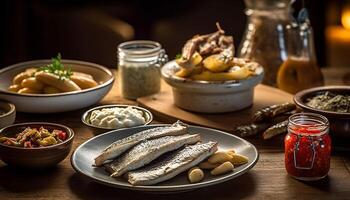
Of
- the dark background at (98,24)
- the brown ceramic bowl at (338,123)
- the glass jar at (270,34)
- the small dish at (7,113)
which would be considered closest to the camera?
the brown ceramic bowl at (338,123)

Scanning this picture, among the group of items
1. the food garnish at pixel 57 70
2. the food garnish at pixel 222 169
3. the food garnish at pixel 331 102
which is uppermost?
the food garnish at pixel 57 70

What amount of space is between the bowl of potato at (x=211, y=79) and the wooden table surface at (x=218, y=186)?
365mm

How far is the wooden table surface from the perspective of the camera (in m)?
1.64

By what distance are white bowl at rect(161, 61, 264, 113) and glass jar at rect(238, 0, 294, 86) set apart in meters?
0.24

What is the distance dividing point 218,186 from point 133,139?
23 centimetres

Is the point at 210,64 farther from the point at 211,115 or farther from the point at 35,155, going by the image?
the point at 35,155

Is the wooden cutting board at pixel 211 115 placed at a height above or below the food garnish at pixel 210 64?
below

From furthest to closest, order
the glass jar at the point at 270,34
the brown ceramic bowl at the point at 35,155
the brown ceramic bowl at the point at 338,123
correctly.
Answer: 1. the glass jar at the point at 270,34
2. the brown ceramic bowl at the point at 338,123
3. the brown ceramic bowl at the point at 35,155

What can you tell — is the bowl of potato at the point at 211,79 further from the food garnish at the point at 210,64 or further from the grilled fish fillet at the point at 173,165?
the grilled fish fillet at the point at 173,165

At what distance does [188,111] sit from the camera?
2.23m

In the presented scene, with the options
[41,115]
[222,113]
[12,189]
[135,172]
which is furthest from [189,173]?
[41,115]

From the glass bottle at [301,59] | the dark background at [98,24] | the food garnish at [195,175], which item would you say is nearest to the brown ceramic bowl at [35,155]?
the food garnish at [195,175]

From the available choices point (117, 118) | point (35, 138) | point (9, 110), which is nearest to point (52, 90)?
point (9, 110)

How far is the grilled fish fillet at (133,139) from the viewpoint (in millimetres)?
1718
